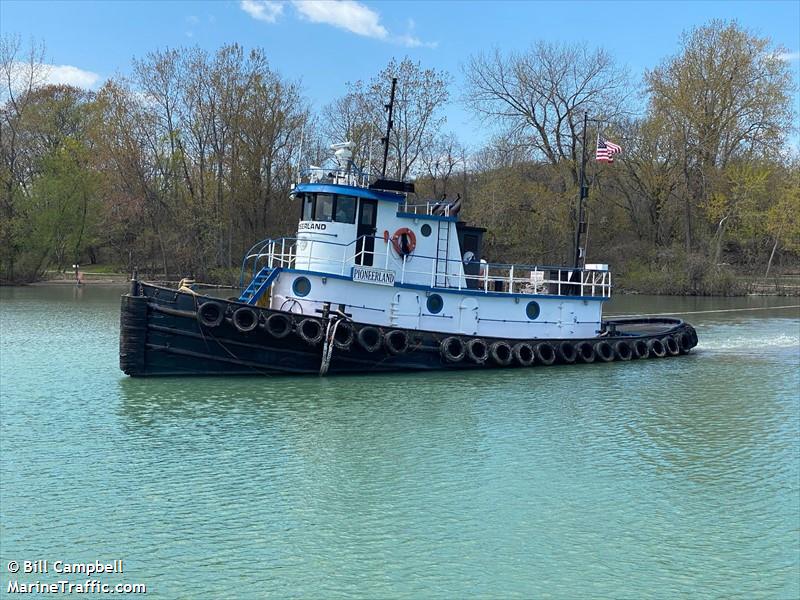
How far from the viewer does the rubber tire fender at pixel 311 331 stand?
15789 millimetres

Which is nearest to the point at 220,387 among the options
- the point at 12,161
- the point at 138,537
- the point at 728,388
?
the point at 138,537

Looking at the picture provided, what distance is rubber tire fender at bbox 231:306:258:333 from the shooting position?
50.6ft

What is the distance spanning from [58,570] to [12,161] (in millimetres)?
51831

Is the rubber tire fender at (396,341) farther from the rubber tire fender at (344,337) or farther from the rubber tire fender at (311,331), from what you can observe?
the rubber tire fender at (311,331)

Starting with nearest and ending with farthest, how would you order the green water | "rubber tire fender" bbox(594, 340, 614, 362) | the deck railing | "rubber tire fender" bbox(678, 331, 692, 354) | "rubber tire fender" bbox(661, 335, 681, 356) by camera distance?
the green water, the deck railing, "rubber tire fender" bbox(594, 340, 614, 362), "rubber tire fender" bbox(661, 335, 681, 356), "rubber tire fender" bbox(678, 331, 692, 354)

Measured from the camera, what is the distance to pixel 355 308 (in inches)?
661

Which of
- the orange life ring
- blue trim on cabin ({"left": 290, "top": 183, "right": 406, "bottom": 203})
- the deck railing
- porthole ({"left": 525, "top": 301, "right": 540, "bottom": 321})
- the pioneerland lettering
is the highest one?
blue trim on cabin ({"left": 290, "top": 183, "right": 406, "bottom": 203})

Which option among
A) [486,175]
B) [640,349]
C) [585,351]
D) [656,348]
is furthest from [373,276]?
[486,175]

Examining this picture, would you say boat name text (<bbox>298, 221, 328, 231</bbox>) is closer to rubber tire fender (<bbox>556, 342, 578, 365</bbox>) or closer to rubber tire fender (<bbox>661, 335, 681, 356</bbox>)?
rubber tire fender (<bbox>556, 342, 578, 365</bbox>)

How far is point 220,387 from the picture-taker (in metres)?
15.4

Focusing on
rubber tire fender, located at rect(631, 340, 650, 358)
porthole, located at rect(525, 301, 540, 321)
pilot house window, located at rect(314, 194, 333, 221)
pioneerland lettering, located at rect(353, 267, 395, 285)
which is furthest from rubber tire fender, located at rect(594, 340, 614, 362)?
pilot house window, located at rect(314, 194, 333, 221)

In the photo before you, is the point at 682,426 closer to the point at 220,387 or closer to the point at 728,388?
the point at 728,388

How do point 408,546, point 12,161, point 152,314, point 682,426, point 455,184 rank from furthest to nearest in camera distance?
1. point 455,184
2. point 12,161
3. point 152,314
4. point 682,426
5. point 408,546

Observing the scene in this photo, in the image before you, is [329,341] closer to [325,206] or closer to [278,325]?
[278,325]
